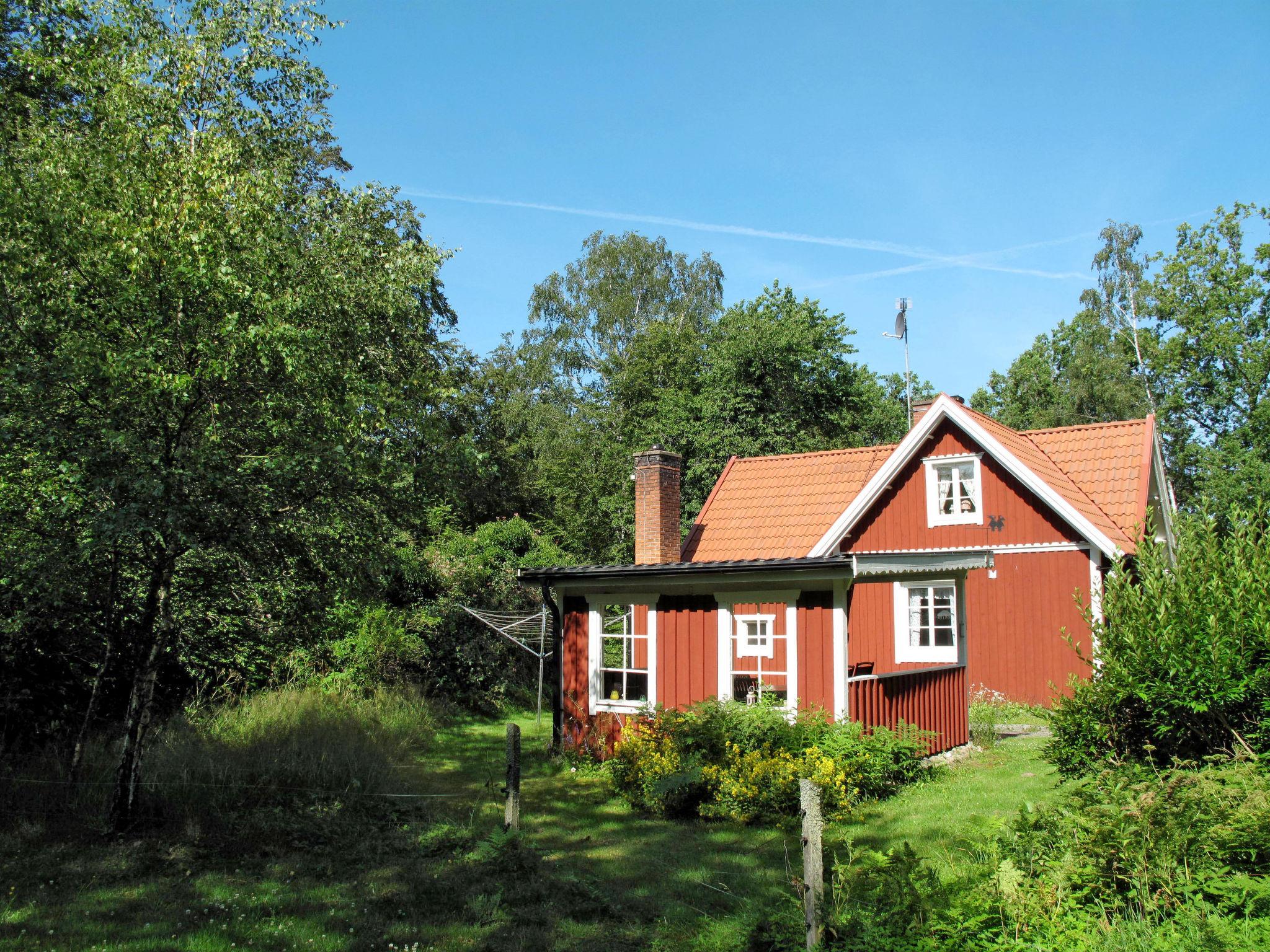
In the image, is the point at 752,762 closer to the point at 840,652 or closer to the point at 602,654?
the point at 840,652

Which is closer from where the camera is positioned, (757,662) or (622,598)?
(622,598)

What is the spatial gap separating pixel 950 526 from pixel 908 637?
2.51 m

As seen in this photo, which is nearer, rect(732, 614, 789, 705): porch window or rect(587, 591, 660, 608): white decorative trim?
rect(732, 614, 789, 705): porch window

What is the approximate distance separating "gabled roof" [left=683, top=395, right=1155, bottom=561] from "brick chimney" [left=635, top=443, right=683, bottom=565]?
1664 mm

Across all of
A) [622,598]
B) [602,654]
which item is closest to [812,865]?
[622,598]

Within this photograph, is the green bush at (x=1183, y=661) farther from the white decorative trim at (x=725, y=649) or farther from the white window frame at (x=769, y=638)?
the white decorative trim at (x=725, y=649)

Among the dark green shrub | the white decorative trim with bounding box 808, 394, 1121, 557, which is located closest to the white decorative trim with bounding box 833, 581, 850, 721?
the dark green shrub

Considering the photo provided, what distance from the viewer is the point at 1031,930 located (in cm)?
533

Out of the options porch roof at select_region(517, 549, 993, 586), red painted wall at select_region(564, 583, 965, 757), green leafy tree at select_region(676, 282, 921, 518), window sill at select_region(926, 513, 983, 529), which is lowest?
red painted wall at select_region(564, 583, 965, 757)

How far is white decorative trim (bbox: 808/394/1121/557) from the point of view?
16562 millimetres

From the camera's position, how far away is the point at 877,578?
1622 cm

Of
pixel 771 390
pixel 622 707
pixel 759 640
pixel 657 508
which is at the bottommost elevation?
pixel 622 707

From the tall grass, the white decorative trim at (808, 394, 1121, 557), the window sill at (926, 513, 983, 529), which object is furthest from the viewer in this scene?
the window sill at (926, 513, 983, 529)

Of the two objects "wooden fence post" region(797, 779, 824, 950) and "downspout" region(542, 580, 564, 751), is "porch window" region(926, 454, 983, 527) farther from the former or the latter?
"wooden fence post" region(797, 779, 824, 950)
